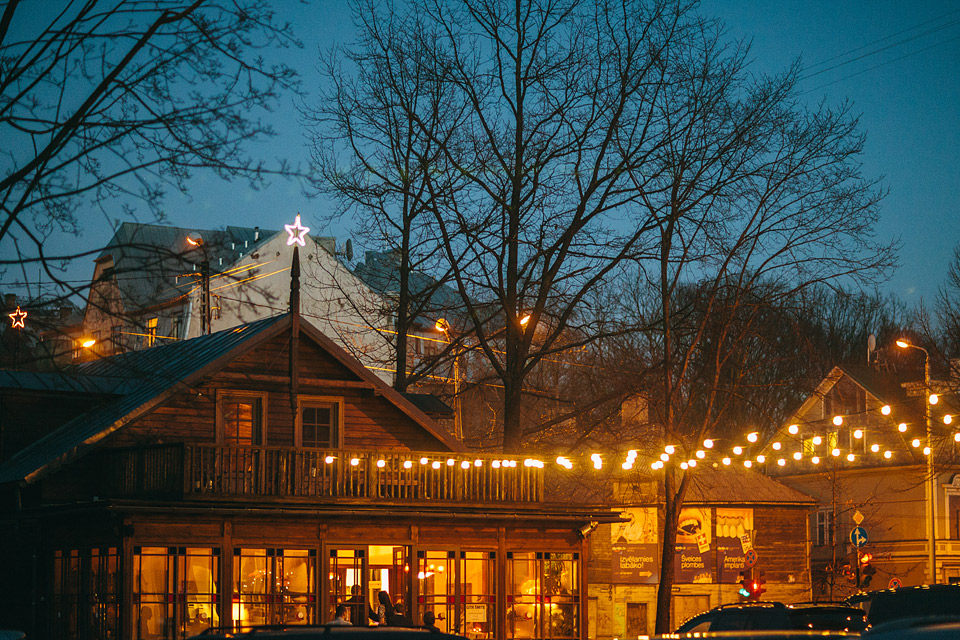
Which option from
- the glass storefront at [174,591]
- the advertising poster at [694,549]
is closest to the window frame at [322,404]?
the glass storefront at [174,591]

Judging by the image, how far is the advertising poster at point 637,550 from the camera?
4538 centimetres

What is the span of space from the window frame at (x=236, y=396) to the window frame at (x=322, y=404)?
745 millimetres

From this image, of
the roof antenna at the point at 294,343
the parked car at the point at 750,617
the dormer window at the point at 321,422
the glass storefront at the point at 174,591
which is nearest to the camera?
the parked car at the point at 750,617

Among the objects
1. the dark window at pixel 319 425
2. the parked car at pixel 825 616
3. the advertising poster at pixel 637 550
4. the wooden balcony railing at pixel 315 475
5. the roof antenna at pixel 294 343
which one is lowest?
the advertising poster at pixel 637 550

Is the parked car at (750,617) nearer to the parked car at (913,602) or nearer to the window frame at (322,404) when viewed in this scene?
the parked car at (913,602)

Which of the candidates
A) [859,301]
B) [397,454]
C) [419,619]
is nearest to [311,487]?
[397,454]

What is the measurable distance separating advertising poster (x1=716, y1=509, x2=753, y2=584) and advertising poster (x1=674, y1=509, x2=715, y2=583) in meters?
0.38

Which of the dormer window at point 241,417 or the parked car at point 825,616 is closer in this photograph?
the parked car at point 825,616

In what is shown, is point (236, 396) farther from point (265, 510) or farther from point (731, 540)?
point (731, 540)

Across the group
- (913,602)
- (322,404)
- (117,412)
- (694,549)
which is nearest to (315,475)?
(322,404)

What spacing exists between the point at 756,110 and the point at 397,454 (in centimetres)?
1247

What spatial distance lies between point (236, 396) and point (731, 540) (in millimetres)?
24433

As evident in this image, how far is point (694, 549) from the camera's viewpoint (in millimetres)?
45156

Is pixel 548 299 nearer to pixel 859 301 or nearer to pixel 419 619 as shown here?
pixel 419 619
